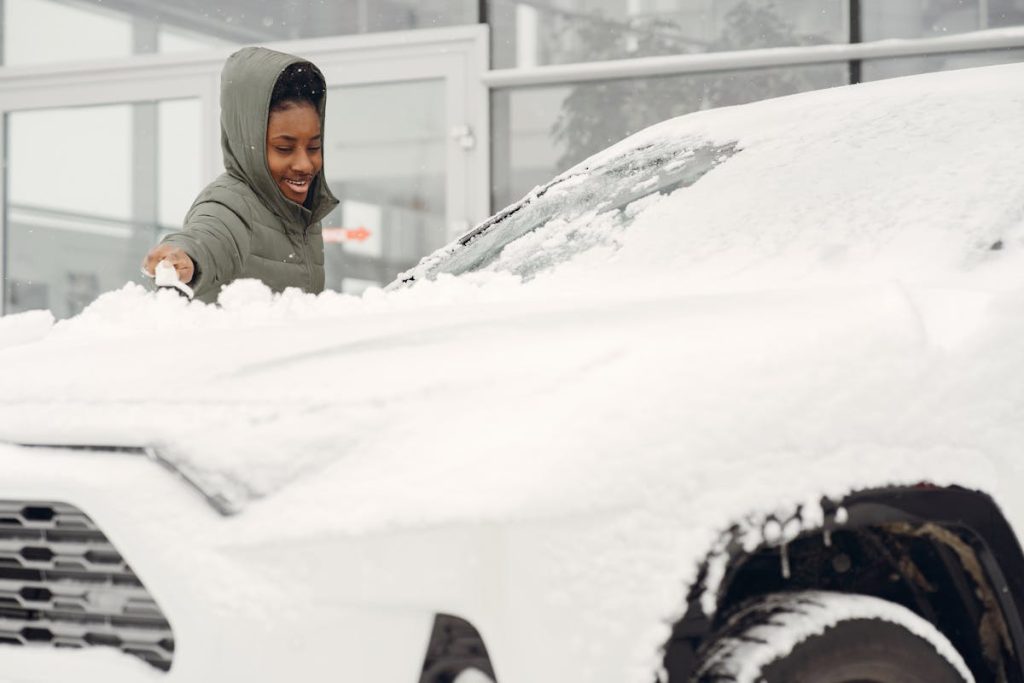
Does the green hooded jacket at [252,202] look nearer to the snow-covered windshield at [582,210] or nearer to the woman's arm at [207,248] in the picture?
the woman's arm at [207,248]

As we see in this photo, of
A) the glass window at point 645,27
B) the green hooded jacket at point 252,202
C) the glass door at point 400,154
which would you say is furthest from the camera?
the glass door at point 400,154

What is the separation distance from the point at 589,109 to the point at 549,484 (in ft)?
17.7

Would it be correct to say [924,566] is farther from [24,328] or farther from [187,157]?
[187,157]

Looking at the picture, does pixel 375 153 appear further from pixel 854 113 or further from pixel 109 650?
pixel 109 650

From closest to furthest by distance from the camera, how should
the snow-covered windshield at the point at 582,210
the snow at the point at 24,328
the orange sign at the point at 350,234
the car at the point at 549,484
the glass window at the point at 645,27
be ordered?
the car at the point at 549,484
the snow at the point at 24,328
the snow-covered windshield at the point at 582,210
the glass window at the point at 645,27
the orange sign at the point at 350,234

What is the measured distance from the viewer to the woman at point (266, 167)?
296 cm

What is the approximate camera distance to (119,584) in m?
1.53

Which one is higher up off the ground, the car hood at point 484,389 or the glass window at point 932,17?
the glass window at point 932,17

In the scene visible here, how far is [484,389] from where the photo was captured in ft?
4.76

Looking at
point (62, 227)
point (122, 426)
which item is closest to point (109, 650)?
point (122, 426)

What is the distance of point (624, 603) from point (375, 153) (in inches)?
226

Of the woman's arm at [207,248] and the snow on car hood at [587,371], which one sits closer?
the snow on car hood at [587,371]

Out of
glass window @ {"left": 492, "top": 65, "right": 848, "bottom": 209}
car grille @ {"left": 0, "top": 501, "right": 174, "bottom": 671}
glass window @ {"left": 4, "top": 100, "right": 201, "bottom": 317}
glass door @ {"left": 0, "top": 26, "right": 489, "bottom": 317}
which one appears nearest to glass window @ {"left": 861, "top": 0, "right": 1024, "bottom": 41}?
glass window @ {"left": 492, "top": 65, "right": 848, "bottom": 209}

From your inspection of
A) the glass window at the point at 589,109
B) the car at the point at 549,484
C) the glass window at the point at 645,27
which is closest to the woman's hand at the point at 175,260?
the car at the point at 549,484
